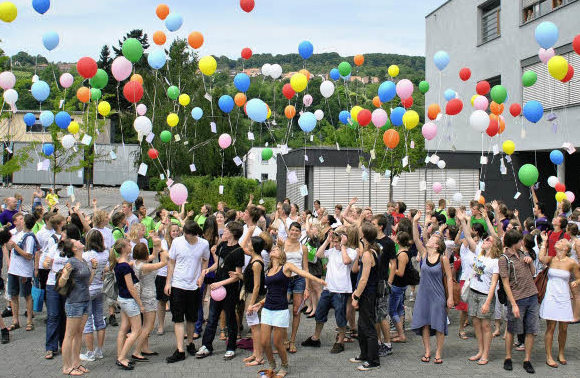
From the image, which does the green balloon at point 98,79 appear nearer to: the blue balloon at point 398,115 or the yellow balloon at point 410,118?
the blue balloon at point 398,115

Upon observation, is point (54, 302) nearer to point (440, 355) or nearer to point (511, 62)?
point (440, 355)

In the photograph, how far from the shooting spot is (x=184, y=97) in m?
16.0

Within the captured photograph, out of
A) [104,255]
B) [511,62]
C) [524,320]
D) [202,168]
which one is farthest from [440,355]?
[202,168]

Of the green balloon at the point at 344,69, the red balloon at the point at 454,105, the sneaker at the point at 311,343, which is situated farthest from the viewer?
the green balloon at the point at 344,69

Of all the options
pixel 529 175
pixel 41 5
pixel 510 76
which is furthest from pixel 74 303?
pixel 510 76

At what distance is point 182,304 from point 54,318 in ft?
5.10

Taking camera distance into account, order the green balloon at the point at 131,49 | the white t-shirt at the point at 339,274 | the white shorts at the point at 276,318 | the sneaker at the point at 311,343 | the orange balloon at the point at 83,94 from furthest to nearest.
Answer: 1. the orange balloon at the point at 83,94
2. the green balloon at the point at 131,49
3. the sneaker at the point at 311,343
4. the white t-shirt at the point at 339,274
5. the white shorts at the point at 276,318

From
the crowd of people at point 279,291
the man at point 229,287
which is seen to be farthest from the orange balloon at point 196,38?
the man at point 229,287

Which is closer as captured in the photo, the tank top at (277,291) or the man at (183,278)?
the tank top at (277,291)

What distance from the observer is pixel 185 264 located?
679cm

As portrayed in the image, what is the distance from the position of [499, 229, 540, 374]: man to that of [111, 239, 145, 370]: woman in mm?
4329

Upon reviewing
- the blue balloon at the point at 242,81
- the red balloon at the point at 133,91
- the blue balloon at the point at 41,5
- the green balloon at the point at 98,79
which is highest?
the blue balloon at the point at 41,5

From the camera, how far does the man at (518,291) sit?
6.58 metres

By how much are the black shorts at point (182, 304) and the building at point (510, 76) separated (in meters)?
11.8
